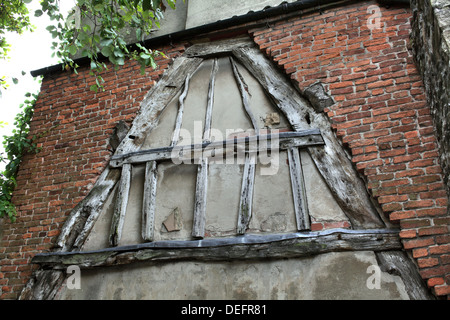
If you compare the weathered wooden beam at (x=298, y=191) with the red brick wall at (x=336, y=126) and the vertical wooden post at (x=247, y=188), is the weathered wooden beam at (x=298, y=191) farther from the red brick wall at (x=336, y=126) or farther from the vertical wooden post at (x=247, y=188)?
the red brick wall at (x=336, y=126)

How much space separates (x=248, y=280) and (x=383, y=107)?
2410 millimetres

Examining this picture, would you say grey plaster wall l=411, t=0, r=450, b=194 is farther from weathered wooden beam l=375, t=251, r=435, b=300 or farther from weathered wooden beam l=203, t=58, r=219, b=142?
weathered wooden beam l=203, t=58, r=219, b=142

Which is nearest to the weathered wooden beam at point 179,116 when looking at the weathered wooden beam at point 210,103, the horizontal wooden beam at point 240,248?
the weathered wooden beam at point 210,103

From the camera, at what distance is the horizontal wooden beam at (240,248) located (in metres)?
3.59

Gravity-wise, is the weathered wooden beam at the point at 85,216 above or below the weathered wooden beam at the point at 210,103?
below

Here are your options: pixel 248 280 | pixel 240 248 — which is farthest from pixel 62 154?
pixel 248 280

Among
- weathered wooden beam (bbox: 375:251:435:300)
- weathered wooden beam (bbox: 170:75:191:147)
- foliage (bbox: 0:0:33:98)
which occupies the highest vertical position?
foliage (bbox: 0:0:33:98)

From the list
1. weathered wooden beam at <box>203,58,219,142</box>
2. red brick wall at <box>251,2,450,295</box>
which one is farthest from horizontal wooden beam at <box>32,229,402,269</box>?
weathered wooden beam at <box>203,58,219,142</box>

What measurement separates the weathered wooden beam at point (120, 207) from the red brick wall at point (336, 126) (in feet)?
1.49

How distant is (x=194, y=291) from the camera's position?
393cm

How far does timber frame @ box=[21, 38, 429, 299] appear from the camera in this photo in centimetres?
371

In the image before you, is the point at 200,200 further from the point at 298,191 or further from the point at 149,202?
the point at 298,191

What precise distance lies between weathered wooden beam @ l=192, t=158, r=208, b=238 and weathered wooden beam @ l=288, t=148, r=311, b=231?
1.05 metres
